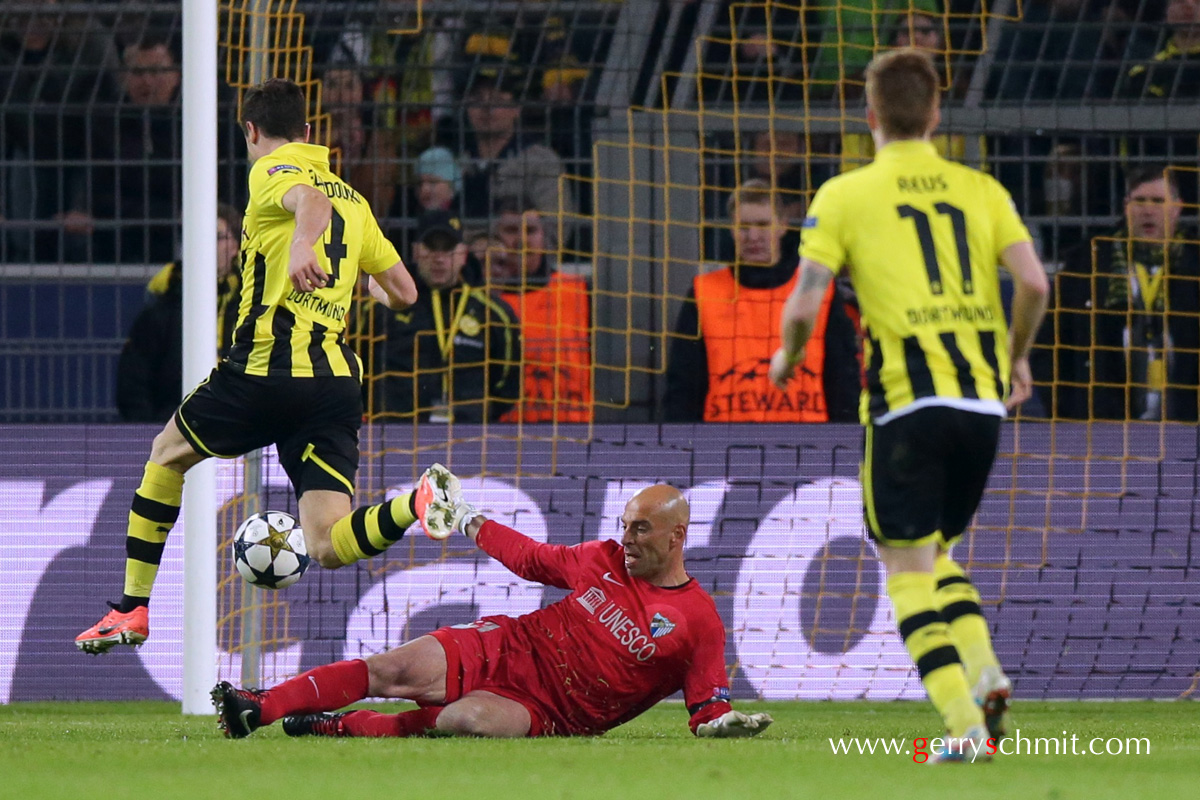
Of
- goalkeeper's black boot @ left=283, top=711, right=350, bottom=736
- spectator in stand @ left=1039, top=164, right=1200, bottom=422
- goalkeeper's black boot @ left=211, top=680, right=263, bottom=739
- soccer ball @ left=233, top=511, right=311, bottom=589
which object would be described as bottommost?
goalkeeper's black boot @ left=283, top=711, right=350, bottom=736

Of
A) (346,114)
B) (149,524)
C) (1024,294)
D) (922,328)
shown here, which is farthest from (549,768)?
(346,114)

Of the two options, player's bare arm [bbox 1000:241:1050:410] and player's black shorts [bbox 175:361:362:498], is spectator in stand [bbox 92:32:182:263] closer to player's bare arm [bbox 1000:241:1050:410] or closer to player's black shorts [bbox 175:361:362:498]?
player's black shorts [bbox 175:361:362:498]

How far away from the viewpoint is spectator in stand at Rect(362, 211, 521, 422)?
8.91m

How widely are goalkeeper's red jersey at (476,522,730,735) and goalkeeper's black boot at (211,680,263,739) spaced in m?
0.87

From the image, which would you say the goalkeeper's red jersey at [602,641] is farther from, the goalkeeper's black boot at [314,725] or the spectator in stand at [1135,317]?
the spectator in stand at [1135,317]

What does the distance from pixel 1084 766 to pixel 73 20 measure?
685 centimetres

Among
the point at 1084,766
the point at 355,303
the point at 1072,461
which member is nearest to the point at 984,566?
the point at 1072,461

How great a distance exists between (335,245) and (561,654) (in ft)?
5.32

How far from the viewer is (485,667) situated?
636 cm

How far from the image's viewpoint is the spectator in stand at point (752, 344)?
8.88 m

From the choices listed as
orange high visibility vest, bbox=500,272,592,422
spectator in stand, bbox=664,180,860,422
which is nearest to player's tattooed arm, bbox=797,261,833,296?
spectator in stand, bbox=664,180,860,422

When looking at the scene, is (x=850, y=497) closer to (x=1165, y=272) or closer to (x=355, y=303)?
(x=1165, y=272)

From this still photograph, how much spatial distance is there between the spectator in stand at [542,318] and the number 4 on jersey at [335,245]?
2.47 meters

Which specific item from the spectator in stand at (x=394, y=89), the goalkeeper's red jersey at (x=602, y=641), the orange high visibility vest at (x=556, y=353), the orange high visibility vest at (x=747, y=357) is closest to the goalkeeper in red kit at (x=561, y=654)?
the goalkeeper's red jersey at (x=602, y=641)
